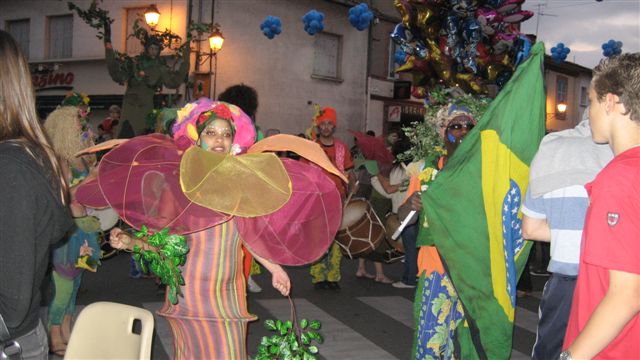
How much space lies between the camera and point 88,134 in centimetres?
544

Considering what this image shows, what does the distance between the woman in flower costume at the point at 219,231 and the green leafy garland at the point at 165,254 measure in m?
0.10

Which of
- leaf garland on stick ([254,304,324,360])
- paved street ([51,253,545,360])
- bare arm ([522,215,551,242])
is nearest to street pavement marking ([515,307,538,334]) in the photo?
paved street ([51,253,545,360])

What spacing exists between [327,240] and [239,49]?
663 inches

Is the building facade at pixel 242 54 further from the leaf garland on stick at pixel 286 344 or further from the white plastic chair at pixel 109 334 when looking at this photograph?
the white plastic chair at pixel 109 334

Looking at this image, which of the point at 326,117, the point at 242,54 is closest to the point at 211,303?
the point at 326,117

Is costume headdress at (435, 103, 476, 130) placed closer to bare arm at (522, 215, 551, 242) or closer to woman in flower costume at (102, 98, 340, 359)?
woman in flower costume at (102, 98, 340, 359)

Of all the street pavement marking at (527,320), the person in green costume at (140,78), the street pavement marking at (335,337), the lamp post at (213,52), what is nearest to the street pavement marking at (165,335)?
the street pavement marking at (335,337)

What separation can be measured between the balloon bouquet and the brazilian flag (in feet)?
5.23

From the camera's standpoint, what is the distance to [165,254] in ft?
9.90

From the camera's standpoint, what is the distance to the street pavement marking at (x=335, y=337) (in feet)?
18.4

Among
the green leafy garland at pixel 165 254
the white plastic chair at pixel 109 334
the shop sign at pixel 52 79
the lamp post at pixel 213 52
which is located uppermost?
the lamp post at pixel 213 52

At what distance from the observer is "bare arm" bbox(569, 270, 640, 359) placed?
2.00 m

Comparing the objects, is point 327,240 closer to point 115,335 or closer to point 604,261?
point 115,335

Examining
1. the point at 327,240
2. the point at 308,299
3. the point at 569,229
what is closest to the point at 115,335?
the point at 327,240
